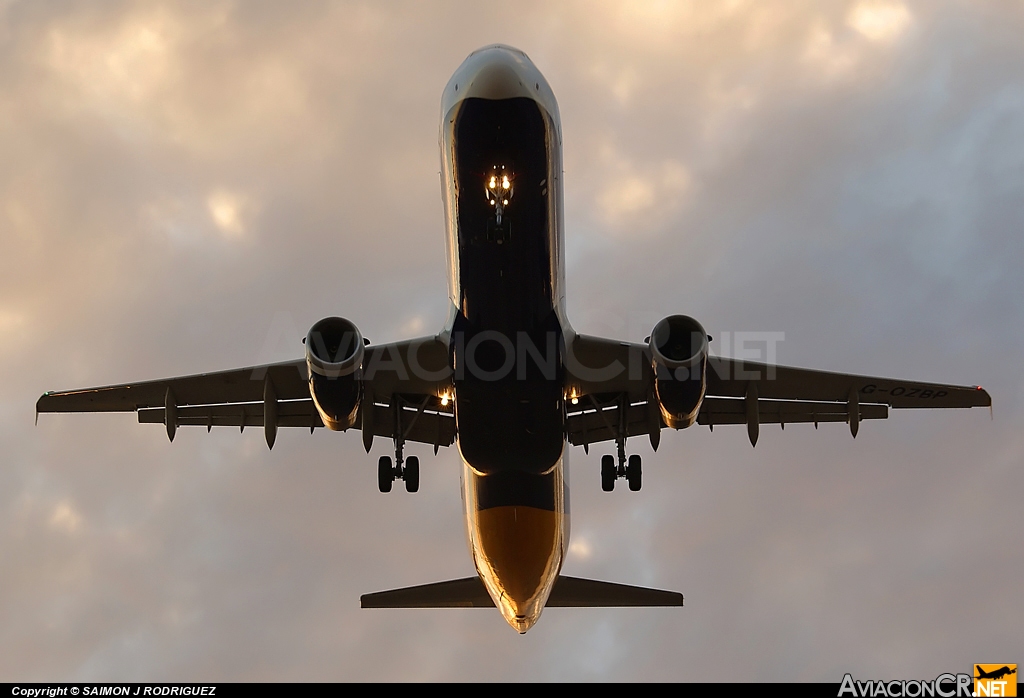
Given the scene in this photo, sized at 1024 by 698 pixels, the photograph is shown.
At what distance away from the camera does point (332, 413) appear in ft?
66.6

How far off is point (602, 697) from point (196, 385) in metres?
13.0

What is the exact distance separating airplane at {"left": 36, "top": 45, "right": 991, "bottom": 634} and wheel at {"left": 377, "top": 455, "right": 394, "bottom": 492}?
38 millimetres

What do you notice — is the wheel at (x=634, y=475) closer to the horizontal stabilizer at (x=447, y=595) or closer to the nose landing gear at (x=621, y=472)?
the nose landing gear at (x=621, y=472)

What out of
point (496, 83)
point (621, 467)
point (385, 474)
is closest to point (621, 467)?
point (621, 467)

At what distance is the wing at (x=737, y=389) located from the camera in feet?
75.2

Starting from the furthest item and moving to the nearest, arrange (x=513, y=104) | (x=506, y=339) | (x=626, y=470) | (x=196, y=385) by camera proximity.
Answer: (x=626, y=470)
(x=196, y=385)
(x=506, y=339)
(x=513, y=104)

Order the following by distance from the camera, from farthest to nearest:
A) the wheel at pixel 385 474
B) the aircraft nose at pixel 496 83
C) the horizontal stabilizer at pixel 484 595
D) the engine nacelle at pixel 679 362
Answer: the horizontal stabilizer at pixel 484 595
the wheel at pixel 385 474
the engine nacelle at pixel 679 362
the aircraft nose at pixel 496 83

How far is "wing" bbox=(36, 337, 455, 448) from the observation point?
75.3 ft

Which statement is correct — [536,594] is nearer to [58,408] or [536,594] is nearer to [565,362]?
[565,362]

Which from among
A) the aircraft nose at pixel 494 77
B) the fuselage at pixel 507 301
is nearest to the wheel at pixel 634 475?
the fuselage at pixel 507 301

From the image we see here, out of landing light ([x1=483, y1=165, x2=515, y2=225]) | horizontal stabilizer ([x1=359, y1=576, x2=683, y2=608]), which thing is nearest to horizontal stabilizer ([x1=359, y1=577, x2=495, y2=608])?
horizontal stabilizer ([x1=359, y1=576, x2=683, y2=608])

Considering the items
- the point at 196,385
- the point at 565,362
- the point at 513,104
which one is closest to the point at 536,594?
the point at 565,362

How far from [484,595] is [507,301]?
486 inches

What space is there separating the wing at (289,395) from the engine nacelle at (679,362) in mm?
4952
